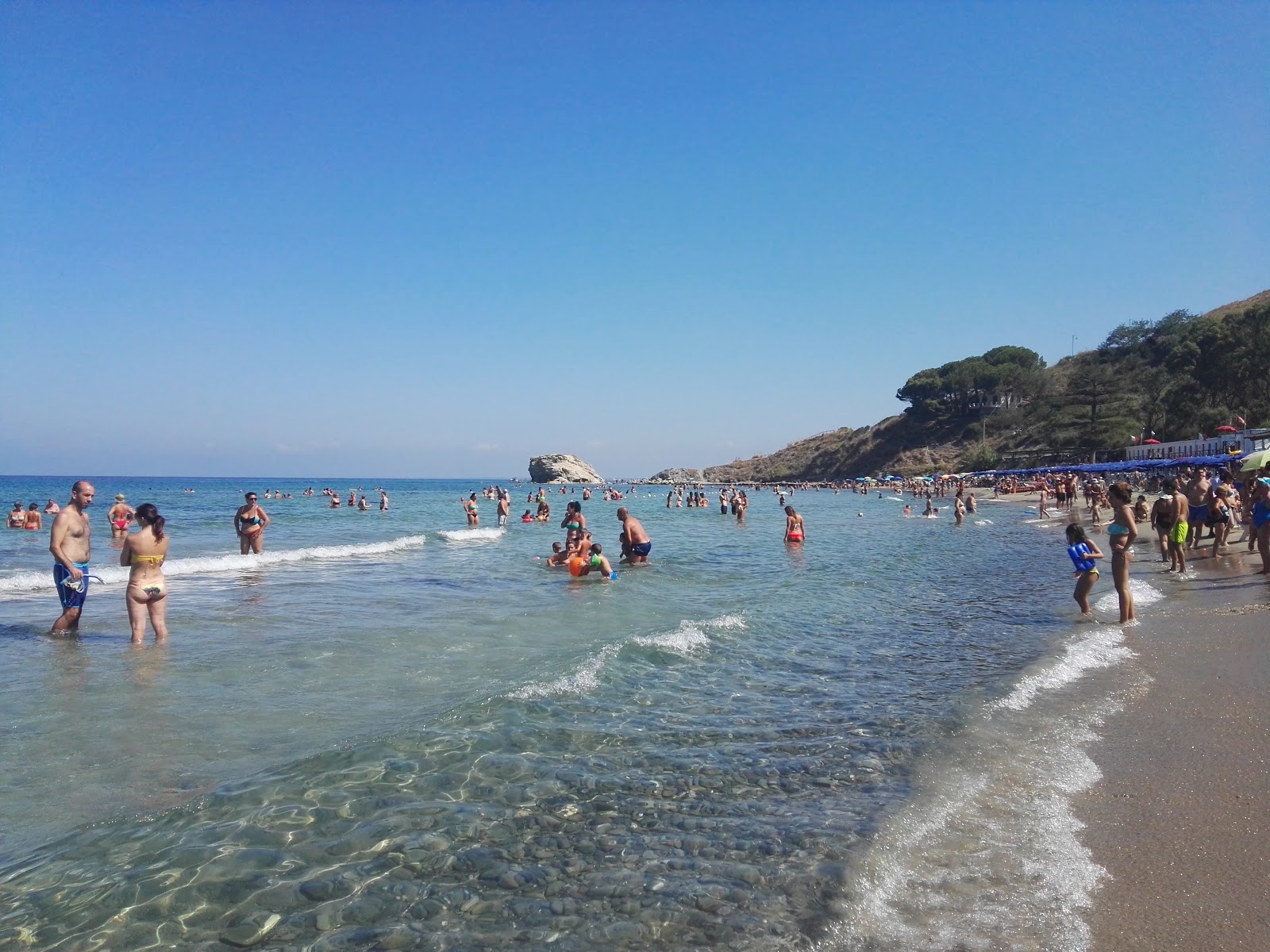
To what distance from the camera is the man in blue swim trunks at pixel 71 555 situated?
8703 millimetres

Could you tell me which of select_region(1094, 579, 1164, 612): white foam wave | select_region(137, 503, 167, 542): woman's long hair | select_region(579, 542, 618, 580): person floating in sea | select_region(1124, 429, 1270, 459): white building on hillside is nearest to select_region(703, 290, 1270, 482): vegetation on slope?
select_region(1124, 429, 1270, 459): white building on hillside

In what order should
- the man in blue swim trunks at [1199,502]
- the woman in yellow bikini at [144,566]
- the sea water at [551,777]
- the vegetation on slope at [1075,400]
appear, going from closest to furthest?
the sea water at [551,777]
the woman in yellow bikini at [144,566]
the man in blue swim trunks at [1199,502]
the vegetation on slope at [1075,400]

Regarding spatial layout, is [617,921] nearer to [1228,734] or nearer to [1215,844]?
[1215,844]

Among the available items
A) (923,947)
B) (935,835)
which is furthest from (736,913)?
(935,835)

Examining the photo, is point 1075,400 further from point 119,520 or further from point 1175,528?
point 119,520

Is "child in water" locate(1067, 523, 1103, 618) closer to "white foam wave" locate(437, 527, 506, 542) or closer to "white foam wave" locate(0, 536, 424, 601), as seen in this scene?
"white foam wave" locate(0, 536, 424, 601)

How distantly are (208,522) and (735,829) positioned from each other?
37.5 m

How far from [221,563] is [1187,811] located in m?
16.8

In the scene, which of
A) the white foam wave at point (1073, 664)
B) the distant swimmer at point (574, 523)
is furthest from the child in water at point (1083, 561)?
the distant swimmer at point (574, 523)

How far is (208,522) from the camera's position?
35812 mm

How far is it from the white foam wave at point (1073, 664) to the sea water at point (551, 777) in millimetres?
43

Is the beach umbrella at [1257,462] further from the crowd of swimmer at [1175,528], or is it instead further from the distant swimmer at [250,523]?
the distant swimmer at [250,523]

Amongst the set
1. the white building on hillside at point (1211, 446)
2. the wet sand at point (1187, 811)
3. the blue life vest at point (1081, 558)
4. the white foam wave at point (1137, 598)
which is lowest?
the white foam wave at point (1137, 598)

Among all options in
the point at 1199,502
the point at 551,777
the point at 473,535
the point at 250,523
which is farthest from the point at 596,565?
the point at 473,535
